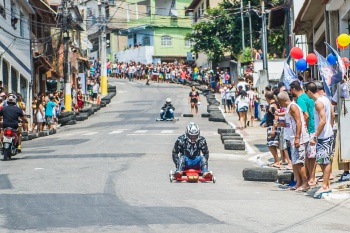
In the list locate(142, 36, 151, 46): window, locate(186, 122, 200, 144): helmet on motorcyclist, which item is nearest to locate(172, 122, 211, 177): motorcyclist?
locate(186, 122, 200, 144): helmet on motorcyclist

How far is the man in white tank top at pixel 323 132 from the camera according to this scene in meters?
14.4

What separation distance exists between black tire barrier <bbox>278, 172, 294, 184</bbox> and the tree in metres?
50.2

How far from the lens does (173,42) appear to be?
9769 cm

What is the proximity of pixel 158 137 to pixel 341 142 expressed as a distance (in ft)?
49.6

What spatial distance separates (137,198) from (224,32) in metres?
57.6

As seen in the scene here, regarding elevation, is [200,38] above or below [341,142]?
above

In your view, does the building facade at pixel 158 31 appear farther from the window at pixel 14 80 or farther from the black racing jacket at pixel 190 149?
the black racing jacket at pixel 190 149

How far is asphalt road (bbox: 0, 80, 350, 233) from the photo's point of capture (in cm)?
1040

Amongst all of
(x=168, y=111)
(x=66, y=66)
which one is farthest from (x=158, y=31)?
(x=168, y=111)

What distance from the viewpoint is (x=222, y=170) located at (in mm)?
19516

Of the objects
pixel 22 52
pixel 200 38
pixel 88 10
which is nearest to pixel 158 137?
pixel 22 52

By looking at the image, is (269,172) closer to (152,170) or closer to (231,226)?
(152,170)

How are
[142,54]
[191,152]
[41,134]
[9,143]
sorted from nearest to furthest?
[191,152] < [9,143] < [41,134] < [142,54]

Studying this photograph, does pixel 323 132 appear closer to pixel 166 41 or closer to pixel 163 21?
pixel 166 41
